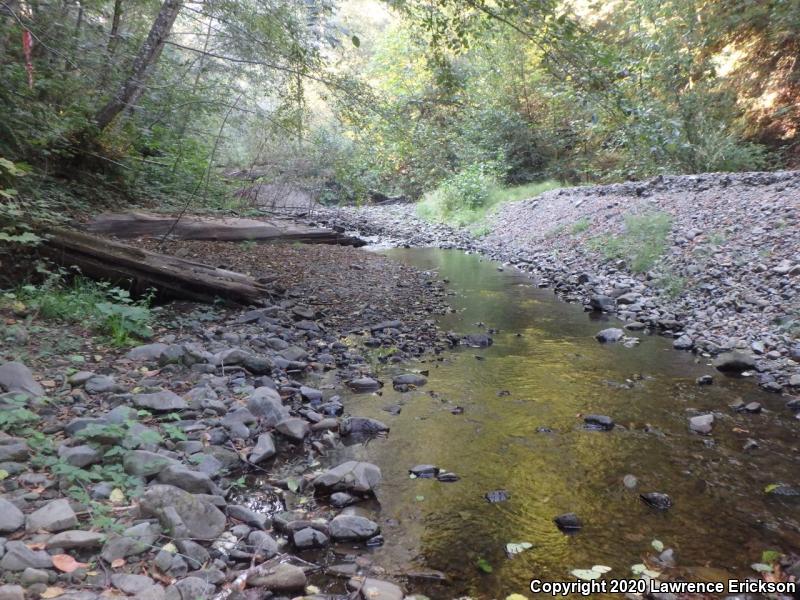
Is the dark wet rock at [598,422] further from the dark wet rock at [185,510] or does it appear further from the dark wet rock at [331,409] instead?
the dark wet rock at [185,510]

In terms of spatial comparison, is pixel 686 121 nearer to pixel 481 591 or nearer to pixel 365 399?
pixel 365 399

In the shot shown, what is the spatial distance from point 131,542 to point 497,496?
1830 mm

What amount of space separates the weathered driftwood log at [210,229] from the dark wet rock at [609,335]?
5.78 m

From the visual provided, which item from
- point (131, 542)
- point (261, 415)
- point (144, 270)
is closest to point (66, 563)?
point (131, 542)

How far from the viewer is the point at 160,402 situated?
3.53 meters

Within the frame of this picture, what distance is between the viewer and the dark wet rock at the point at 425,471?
327 cm

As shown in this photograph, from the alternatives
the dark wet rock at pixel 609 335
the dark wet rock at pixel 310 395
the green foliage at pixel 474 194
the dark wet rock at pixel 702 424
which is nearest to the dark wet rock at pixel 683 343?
the dark wet rock at pixel 609 335

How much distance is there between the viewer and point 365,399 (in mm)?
4398

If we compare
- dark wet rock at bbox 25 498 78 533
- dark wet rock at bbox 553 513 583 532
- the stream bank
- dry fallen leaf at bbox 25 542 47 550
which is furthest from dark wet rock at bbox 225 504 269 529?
dark wet rock at bbox 553 513 583 532

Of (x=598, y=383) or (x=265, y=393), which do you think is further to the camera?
(x=598, y=383)

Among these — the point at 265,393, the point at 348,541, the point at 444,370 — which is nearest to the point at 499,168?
the point at 444,370

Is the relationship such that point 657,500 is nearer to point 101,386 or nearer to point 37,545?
point 37,545

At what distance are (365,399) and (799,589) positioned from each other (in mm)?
2890

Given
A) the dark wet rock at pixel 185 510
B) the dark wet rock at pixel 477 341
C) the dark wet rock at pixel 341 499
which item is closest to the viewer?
the dark wet rock at pixel 185 510
